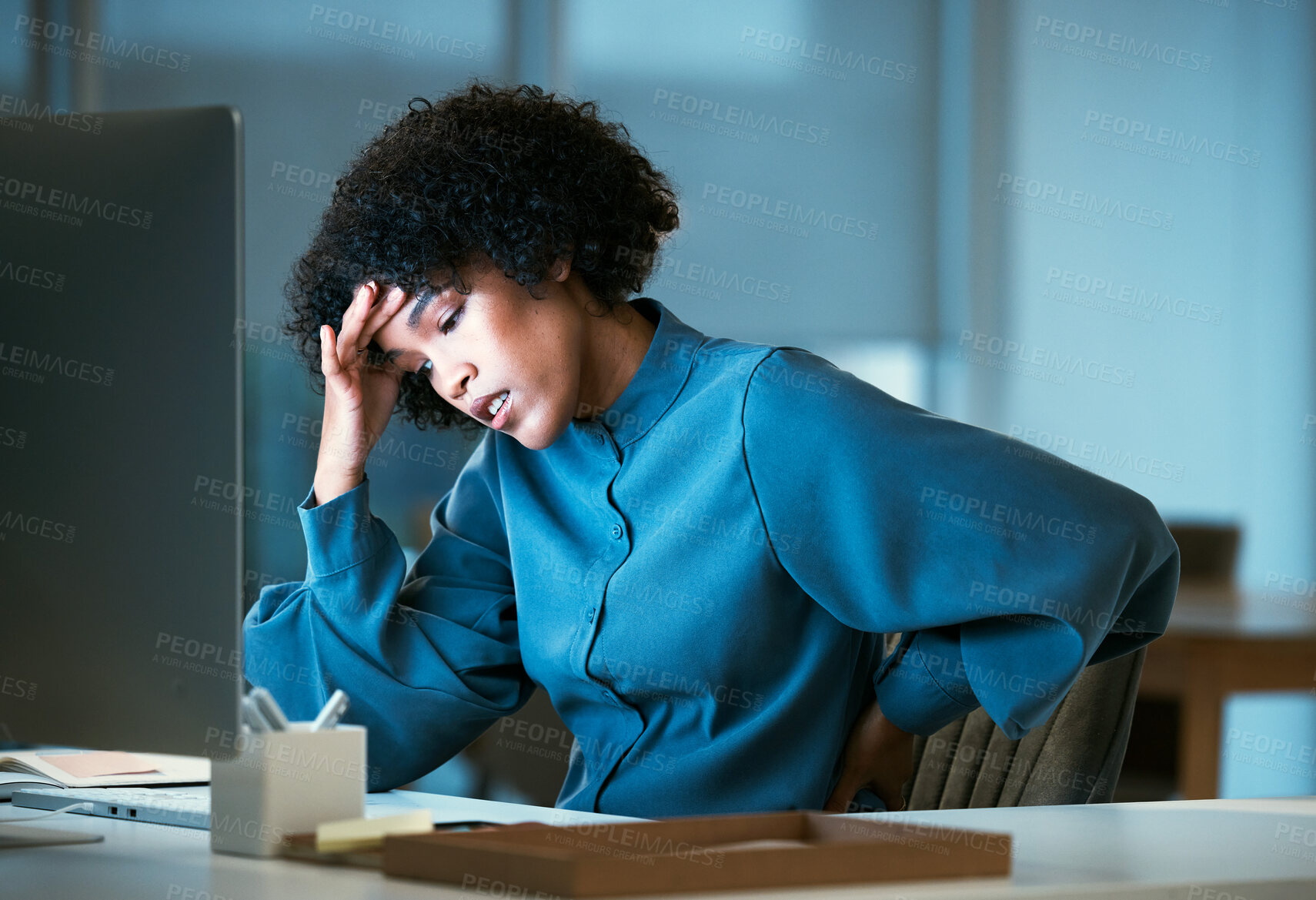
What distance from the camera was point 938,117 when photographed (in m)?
4.18

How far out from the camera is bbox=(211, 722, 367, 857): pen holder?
0.78 m

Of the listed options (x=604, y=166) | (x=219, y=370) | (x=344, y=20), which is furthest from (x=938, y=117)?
(x=219, y=370)

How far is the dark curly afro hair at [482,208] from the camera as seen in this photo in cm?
119

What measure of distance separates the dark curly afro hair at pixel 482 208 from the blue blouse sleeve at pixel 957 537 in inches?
10.1

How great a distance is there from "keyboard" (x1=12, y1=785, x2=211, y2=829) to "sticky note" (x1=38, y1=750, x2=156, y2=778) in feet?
0.21

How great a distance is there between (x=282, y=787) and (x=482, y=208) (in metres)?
0.59

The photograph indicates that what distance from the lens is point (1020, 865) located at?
2.43 ft

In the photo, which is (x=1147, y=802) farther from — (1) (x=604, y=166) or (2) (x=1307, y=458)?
(2) (x=1307, y=458)

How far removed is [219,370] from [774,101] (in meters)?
3.55
